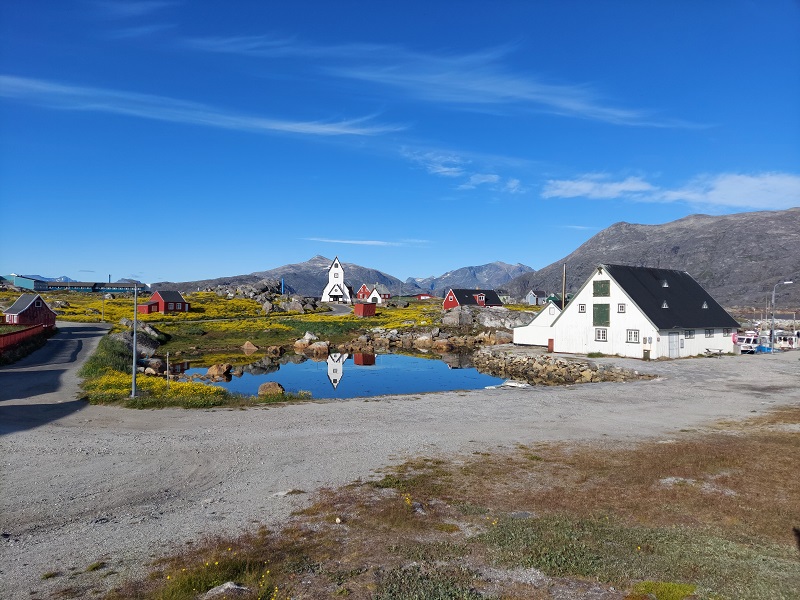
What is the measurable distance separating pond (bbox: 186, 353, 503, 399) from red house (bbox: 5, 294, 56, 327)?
23.9 metres

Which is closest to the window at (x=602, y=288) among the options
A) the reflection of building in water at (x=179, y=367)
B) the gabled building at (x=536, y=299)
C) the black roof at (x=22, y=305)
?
the reflection of building in water at (x=179, y=367)

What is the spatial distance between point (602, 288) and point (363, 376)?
2181cm

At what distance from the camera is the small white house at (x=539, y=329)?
5703 cm

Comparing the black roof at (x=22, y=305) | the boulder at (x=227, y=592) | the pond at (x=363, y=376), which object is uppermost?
the black roof at (x=22, y=305)

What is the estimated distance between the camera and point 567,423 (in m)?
21.8

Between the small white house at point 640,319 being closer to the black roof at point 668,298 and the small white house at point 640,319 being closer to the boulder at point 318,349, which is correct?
the black roof at point 668,298

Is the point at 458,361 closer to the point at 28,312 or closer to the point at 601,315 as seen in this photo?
the point at 601,315

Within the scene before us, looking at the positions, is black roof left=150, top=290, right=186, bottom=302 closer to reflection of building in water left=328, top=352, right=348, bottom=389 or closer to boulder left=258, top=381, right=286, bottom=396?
reflection of building in water left=328, top=352, right=348, bottom=389

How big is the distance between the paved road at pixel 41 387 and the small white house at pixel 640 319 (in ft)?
126

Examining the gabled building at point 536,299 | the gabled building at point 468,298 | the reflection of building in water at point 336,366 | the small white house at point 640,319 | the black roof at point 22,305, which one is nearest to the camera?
the small white house at point 640,319

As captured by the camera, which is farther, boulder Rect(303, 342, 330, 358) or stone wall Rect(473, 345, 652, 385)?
boulder Rect(303, 342, 330, 358)

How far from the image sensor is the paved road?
21.0 meters

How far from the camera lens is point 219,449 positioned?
56.4ft

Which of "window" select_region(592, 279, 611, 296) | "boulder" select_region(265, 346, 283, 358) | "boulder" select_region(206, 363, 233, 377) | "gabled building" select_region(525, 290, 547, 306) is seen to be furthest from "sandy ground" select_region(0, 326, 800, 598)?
"gabled building" select_region(525, 290, 547, 306)
